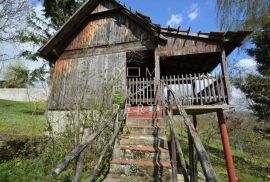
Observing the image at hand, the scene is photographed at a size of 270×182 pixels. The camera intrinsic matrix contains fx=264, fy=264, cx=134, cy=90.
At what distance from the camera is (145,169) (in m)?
6.16

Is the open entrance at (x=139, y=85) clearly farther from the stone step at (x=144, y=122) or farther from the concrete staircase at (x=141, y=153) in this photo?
the concrete staircase at (x=141, y=153)

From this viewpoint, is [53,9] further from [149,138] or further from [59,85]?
[149,138]

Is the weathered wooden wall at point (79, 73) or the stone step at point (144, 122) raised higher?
the weathered wooden wall at point (79, 73)

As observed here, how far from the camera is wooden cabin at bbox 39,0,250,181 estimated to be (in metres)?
10.4

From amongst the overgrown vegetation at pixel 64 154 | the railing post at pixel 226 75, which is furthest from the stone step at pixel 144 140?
the railing post at pixel 226 75

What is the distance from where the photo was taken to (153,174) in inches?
238

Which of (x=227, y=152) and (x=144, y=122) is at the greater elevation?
(x=144, y=122)

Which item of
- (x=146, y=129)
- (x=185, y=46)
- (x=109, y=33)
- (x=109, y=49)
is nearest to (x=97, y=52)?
(x=109, y=49)

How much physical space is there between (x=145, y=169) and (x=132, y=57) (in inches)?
294

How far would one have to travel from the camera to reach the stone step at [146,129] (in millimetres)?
8039

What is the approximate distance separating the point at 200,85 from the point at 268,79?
811 centimetres

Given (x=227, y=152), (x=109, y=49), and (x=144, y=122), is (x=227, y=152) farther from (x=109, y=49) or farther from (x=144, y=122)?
(x=109, y=49)

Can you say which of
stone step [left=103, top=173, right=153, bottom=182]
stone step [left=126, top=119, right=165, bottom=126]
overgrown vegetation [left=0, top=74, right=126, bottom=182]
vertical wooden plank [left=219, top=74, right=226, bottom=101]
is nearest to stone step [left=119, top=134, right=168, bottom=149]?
overgrown vegetation [left=0, top=74, right=126, bottom=182]

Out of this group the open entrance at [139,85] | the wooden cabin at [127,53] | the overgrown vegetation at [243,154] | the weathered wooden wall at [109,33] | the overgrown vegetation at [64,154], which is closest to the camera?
the overgrown vegetation at [64,154]
